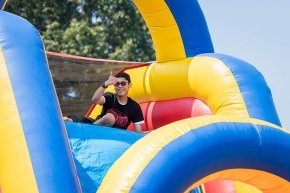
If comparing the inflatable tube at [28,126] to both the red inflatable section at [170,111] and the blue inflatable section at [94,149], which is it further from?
the red inflatable section at [170,111]

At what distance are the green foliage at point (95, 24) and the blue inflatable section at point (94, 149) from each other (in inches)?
291

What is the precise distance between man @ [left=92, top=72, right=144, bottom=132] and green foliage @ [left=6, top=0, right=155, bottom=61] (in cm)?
679

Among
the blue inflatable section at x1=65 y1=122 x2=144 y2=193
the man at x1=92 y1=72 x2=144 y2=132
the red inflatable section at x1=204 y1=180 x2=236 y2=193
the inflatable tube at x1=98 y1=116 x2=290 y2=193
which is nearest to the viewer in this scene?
the inflatable tube at x1=98 y1=116 x2=290 y2=193

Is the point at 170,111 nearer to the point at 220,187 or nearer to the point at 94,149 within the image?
the point at 220,187

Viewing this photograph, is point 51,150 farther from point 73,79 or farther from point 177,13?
point 73,79

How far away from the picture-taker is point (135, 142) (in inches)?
122

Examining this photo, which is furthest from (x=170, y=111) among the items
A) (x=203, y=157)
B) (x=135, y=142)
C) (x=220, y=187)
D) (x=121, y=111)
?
(x=203, y=157)

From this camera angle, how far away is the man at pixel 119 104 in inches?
163

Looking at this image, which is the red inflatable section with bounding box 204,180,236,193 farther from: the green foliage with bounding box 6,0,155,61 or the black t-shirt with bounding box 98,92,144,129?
the green foliage with bounding box 6,0,155,61

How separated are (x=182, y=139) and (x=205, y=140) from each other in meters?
0.12

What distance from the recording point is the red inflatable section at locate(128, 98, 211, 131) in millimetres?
4348

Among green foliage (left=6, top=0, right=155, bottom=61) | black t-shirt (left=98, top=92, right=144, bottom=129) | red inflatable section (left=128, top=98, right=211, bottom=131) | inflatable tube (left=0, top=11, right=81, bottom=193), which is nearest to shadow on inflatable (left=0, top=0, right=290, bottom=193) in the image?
inflatable tube (left=0, top=11, right=81, bottom=193)

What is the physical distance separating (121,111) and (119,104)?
50mm

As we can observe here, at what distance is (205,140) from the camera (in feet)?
9.30
